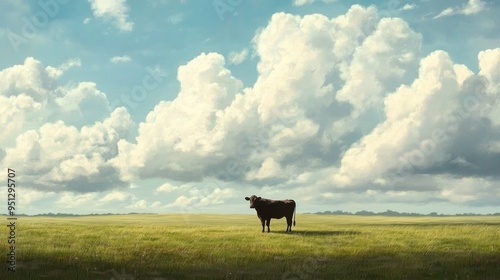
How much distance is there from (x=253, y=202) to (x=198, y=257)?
15634 mm

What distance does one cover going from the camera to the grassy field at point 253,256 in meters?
21.2

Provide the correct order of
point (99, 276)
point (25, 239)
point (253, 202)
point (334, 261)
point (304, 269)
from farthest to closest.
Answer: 1. point (253, 202)
2. point (25, 239)
3. point (334, 261)
4. point (304, 269)
5. point (99, 276)

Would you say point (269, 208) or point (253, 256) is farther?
point (269, 208)

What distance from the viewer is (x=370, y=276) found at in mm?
21000

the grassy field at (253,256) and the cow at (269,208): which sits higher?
the cow at (269,208)

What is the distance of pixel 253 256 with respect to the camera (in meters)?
26.5

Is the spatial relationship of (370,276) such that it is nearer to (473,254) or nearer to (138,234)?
(473,254)

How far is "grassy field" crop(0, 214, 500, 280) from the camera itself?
21188 millimetres

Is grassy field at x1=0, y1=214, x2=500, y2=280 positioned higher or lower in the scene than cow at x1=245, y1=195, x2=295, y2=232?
lower

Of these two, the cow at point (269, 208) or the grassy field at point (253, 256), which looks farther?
the cow at point (269, 208)

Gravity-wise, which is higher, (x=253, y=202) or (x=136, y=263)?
(x=253, y=202)

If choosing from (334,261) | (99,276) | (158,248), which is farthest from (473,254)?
(99,276)

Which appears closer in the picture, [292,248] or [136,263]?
[136,263]

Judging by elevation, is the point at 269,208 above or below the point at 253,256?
above
